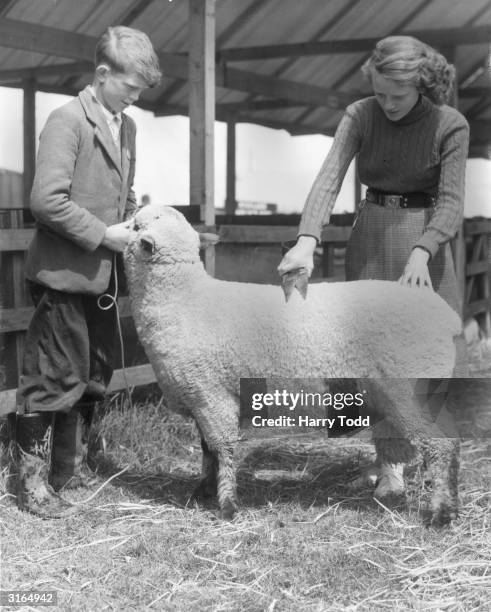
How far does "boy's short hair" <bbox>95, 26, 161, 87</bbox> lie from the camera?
3115mm

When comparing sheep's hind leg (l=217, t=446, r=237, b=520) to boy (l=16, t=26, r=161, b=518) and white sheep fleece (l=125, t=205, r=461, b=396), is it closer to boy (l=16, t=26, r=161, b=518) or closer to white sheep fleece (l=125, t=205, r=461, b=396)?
white sheep fleece (l=125, t=205, r=461, b=396)

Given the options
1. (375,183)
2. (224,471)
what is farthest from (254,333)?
(375,183)

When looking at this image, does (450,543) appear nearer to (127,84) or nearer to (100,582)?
(100,582)

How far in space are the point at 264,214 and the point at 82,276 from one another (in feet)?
11.4

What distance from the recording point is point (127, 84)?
315cm

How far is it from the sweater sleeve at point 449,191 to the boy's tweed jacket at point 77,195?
1.19 meters

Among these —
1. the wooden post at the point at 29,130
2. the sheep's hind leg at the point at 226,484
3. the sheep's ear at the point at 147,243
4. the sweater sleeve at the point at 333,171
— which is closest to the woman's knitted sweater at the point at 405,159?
the sweater sleeve at the point at 333,171

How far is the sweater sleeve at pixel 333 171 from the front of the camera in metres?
3.23

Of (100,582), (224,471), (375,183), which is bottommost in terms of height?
(100,582)

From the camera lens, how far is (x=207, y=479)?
339 centimetres

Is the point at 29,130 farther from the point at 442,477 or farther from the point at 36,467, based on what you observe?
the point at 442,477

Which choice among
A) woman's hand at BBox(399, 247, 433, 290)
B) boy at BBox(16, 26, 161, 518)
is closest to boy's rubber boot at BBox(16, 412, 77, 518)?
boy at BBox(16, 26, 161, 518)

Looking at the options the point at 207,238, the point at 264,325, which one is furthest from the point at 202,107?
the point at 264,325

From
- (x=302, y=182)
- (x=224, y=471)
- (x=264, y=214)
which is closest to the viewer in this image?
(x=224, y=471)
